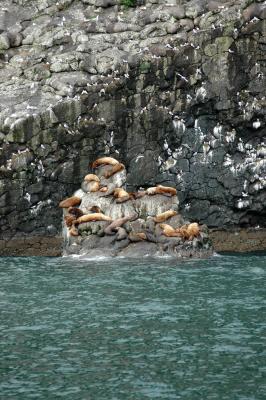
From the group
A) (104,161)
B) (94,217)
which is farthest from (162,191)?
(94,217)

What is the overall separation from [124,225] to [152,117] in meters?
8.94

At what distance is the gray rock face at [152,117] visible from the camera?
45469mm

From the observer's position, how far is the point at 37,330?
77.4ft

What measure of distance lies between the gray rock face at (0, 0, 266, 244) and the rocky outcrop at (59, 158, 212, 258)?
3690 millimetres

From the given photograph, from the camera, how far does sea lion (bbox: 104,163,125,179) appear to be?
140 feet

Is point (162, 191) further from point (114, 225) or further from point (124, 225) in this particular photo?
point (114, 225)

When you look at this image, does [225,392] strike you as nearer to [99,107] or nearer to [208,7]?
[99,107]

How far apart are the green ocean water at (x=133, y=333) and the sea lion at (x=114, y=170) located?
26.2ft

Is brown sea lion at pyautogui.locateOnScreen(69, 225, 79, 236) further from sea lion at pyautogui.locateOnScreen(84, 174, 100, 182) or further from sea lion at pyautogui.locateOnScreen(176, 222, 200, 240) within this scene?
sea lion at pyautogui.locateOnScreen(176, 222, 200, 240)

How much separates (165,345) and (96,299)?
6.98 meters

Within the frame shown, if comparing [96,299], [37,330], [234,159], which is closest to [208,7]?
[234,159]

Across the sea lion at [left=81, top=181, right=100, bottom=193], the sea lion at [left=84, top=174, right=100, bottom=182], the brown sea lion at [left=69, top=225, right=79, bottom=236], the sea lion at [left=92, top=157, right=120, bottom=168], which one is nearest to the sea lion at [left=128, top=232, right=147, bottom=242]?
the brown sea lion at [left=69, top=225, right=79, bottom=236]

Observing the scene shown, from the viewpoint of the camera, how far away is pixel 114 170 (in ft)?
140

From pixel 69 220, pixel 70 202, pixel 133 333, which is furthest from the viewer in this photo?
pixel 70 202
